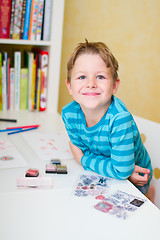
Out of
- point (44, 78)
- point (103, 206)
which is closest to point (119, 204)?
point (103, 206)

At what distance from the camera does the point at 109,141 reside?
3.12ft

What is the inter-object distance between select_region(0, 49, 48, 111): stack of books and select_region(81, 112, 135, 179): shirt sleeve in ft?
2.60

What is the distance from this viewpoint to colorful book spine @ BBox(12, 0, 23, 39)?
4.88ft

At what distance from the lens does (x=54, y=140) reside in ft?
3.86

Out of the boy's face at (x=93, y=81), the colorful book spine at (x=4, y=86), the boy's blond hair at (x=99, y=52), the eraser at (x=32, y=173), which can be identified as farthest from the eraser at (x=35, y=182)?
the colorful book spine at (x=4, y=86)

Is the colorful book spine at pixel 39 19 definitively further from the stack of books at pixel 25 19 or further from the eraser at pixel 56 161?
the eraser at pixel 56 161

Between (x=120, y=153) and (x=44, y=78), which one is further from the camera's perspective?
(x=44, y=78)

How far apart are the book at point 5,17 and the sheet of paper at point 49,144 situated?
58cm

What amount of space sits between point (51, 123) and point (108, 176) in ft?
1.94

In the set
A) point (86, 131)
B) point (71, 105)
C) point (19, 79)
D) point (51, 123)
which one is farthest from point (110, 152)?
point (19, 79)

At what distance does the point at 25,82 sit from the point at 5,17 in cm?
34

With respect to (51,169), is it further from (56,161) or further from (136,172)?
(136,172)

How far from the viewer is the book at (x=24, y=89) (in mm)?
1592

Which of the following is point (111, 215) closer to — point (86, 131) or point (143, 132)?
point (86, 131)
